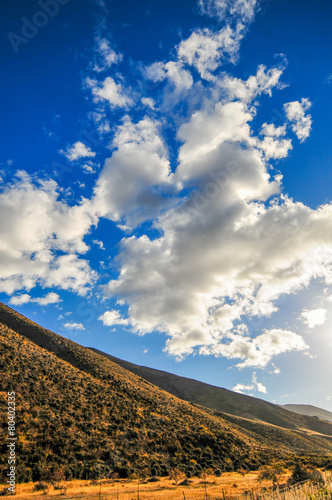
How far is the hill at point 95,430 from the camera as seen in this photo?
69.9ft

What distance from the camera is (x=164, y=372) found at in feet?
433

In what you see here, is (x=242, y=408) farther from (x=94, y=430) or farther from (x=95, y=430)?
(x=94, y=430)

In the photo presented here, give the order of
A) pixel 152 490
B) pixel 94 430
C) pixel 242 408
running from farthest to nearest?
pixel 242 408, pixel 94 430, pixel 152 490

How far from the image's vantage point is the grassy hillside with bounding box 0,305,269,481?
21500 mm

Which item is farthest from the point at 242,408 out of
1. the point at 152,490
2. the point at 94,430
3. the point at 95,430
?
the point at 152,490

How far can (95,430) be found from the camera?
27344 mm

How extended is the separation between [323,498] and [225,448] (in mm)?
24993

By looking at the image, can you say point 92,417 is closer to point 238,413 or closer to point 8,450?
point 8,450

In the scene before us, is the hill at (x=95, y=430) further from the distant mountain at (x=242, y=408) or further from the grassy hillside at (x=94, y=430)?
the distant mountain at (x=242, y=408)

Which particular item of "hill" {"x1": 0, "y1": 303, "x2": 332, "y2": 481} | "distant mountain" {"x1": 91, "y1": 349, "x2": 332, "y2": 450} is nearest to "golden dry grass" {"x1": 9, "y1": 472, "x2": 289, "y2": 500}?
"hill" {"x1": 0, "y1": 303, "x2": 332, "y2": 481}

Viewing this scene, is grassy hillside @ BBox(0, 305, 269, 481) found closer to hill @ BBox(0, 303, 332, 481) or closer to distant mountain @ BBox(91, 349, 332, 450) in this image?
hill @ BBox(0, 303, 332, 481)

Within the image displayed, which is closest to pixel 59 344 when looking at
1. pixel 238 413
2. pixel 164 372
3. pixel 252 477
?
pixel 252 477

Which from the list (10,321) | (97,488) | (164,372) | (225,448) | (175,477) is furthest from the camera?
(164,372)

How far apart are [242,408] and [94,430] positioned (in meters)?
87.9
